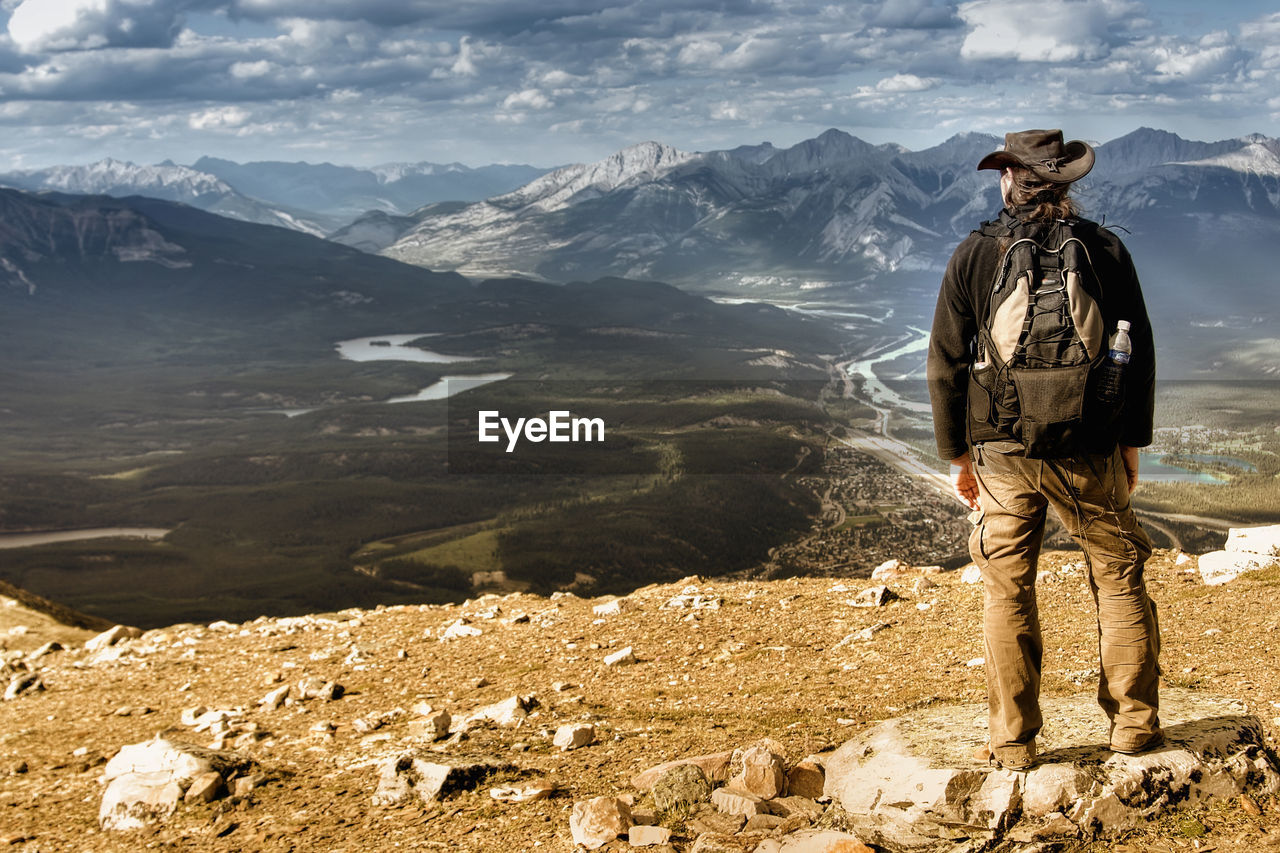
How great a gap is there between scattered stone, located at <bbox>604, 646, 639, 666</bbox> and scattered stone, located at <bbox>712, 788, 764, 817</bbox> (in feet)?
16.4

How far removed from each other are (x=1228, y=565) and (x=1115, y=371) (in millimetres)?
9111

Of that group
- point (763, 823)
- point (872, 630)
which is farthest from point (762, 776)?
point (872, 630)

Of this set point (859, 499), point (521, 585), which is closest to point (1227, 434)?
point (859, 499)

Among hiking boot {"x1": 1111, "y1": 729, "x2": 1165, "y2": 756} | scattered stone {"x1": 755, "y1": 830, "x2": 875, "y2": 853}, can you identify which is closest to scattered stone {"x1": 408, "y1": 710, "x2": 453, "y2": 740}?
scattered stone {"x1": 755, "y1": 830, "x2": 875, "y2": 853}

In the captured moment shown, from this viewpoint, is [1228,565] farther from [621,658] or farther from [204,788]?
[204,788]

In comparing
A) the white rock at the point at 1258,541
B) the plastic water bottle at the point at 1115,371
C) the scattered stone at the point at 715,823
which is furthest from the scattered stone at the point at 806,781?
the white rock at the point at 1258,541

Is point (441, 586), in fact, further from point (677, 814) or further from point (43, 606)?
point (677, 814)

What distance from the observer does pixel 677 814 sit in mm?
7504

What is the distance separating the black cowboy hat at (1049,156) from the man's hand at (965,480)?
1986mm

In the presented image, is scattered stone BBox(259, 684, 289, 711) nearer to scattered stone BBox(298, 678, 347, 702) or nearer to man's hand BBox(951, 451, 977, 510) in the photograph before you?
scattered stone BBox(298, 678, 347, 702)

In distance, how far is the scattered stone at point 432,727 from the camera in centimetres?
1027

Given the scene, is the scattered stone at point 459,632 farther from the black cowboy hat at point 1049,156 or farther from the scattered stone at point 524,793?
the black cowboy hat at point 1049,156

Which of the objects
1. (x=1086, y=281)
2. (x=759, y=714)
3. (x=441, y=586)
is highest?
(x=1086, y=281)

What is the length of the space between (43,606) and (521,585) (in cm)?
9079
